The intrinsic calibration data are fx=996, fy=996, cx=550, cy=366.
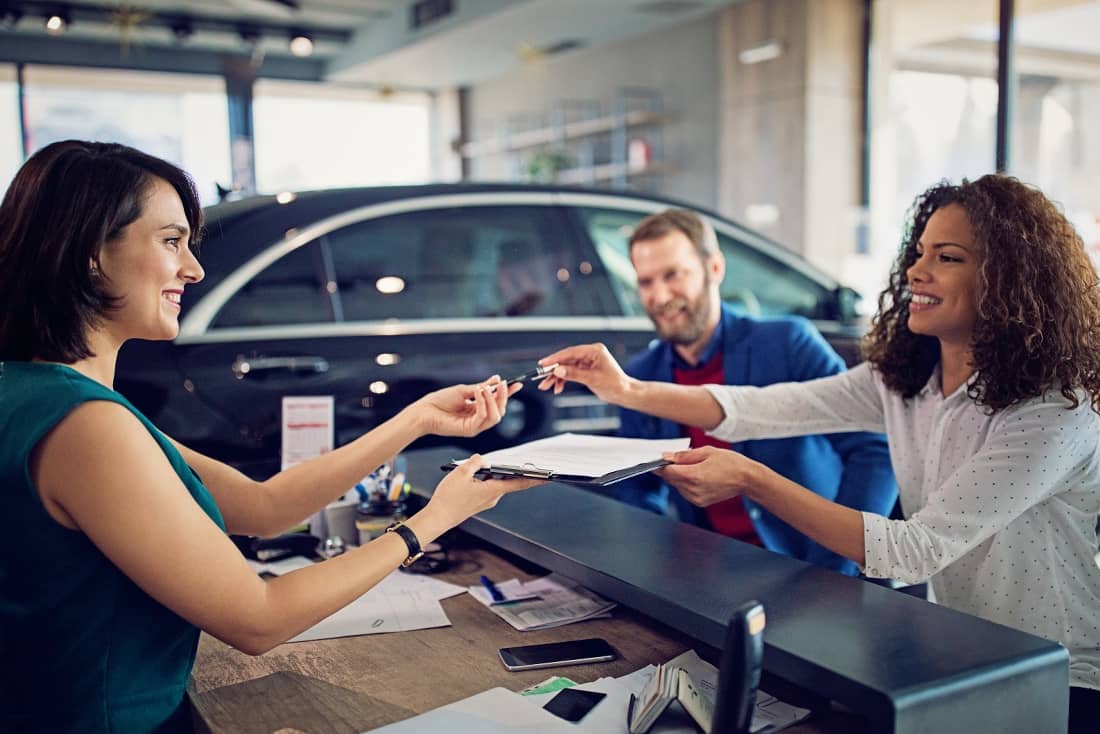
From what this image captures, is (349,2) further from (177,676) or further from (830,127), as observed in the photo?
(177,676)

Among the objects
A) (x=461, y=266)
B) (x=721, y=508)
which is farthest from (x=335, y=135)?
(x=721, y=508)

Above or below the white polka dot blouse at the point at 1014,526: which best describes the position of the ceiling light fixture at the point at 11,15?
above

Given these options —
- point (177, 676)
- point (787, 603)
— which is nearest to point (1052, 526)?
point (787, 603)

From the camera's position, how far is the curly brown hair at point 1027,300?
5.07 ft

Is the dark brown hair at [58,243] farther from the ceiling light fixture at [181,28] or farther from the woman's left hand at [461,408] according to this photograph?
the ceiling light fixture at [181,28]

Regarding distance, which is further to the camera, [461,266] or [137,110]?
[137,110]

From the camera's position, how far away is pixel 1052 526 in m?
1.56

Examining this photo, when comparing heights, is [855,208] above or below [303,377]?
above

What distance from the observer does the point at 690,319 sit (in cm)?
264

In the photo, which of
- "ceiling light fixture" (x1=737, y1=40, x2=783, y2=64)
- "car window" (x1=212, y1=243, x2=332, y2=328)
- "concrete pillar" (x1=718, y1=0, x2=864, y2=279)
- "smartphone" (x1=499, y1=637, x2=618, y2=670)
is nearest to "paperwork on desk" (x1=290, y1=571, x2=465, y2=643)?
"smartphone" (x1=499, y1=637, x2=618, y2=670)

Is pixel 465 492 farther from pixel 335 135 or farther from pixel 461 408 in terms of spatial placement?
pixel 335 135

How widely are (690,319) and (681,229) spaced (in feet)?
0.89

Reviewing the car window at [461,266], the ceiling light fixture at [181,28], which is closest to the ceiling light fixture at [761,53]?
the car window at [461,266]

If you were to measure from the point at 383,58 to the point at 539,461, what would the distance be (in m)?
9.73
